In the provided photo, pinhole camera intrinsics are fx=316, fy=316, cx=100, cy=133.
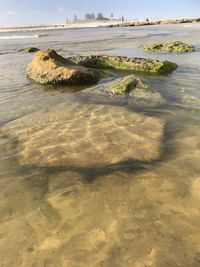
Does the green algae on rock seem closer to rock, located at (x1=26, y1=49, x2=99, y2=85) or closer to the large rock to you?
the large rock

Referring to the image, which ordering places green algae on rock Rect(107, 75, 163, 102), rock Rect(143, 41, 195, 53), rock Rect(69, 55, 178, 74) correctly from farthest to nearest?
rock Rect(143, 41, 195, 53)
rock Rect(69, 55, 178, 74)
green algae on rock Rect(107, 75, 163, 102)

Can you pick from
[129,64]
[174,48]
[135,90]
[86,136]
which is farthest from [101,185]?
[174,48]

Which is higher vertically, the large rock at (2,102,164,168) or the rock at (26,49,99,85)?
the large rock at (2,102,164,168)

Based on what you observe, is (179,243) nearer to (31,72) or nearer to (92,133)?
(92,133)

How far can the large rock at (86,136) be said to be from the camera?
427 centimetres

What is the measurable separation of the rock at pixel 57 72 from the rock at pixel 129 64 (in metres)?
1.53

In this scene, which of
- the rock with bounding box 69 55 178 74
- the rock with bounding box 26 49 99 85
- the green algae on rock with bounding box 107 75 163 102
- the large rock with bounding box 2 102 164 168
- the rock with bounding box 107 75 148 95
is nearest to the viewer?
the large rock with bounding box 2 102 164 168

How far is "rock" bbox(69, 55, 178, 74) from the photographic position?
985 centimetres

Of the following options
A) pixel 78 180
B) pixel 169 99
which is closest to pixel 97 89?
pixel 169 99

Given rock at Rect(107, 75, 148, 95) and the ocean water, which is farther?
rock at Rect(107, 75, 148, 95)

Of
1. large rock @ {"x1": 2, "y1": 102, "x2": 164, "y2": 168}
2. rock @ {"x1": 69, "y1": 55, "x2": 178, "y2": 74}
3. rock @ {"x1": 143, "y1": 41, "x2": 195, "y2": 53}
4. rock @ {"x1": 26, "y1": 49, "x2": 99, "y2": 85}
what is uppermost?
large rock @ {"x1": 2, "y1": 102, "x2": 164, "y2": 168}

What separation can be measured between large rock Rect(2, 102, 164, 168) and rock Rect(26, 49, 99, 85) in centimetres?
243

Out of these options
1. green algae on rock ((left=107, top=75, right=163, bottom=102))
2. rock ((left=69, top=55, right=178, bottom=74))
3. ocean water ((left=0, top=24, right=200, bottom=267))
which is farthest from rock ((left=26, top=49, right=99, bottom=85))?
ocean water ((left=0, top=24, right=200, bottom=267))

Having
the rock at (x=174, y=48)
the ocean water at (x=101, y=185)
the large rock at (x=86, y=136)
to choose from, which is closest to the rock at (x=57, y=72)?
the ocean water at (x=101, y=185)
